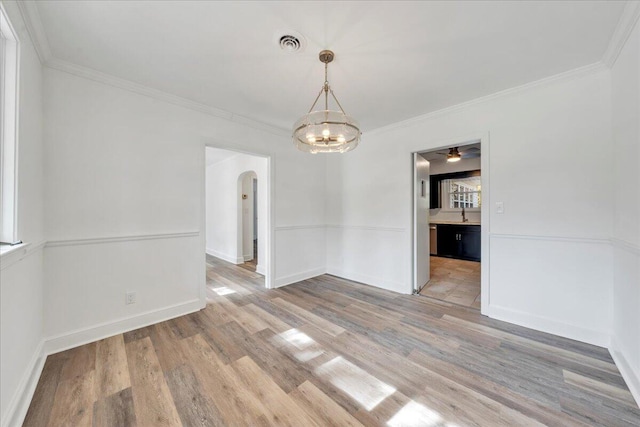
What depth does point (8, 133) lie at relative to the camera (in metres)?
1.44

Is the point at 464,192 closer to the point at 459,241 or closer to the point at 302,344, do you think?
the point at 459,241

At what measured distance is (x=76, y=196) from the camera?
2.14 meters

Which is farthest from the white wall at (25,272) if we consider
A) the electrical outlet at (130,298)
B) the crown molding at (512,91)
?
the crown molding at (512,91)

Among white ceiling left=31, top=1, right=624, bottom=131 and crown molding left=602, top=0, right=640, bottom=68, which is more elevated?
white ceiling left=31, top=1, right=624, bottom=131

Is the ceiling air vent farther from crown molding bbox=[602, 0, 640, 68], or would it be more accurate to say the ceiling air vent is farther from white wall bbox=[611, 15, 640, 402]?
white wall bbox=[611, 15, 640, 402]

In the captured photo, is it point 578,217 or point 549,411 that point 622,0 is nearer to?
point 578,217

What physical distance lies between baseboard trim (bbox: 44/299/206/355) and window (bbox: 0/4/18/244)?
1145 millimetres

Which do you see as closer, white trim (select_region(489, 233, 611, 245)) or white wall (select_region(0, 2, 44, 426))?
white wall (select_region(0, 2, 44, 426))

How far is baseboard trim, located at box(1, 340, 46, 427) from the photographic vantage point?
130cm

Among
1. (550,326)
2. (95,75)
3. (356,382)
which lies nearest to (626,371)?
(550,326)

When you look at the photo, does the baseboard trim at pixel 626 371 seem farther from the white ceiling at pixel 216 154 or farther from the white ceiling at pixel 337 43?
the white ceiling at pixel 216 154

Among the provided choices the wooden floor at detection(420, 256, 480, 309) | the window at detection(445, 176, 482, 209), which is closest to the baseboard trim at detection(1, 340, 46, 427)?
the wooden floor at detection(420, 256, 480, 309)

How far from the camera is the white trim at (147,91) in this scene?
208cm

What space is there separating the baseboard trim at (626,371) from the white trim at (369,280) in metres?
1.81
